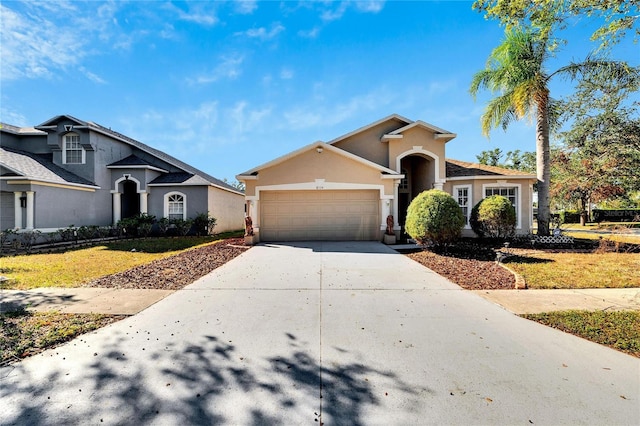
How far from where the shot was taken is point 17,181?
13.1m

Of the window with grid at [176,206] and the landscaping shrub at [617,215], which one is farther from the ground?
the window with grid at [176,206]

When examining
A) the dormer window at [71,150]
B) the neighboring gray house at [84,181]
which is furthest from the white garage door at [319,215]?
the dormer window at [71,150]

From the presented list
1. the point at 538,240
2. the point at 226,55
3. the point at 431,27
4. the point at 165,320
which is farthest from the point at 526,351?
the point at 226,55

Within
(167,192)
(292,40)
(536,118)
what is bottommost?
(167,192)

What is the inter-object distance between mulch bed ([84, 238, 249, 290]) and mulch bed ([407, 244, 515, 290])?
6.37 meters

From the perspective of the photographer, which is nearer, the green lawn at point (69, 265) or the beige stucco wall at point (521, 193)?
the green lawn at point (69, 265)

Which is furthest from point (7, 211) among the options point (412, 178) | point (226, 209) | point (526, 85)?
point (526, 85)

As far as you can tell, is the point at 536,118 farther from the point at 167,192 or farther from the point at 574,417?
the point at 167,192

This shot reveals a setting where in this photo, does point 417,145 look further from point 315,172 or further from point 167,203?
point 167,203

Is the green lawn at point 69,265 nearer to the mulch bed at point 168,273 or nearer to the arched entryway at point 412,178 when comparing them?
the mulch bed at point 168,273

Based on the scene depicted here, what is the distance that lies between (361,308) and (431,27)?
33.7 ft

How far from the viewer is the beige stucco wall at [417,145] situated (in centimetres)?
1480

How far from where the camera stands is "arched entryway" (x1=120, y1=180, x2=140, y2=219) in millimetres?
18797

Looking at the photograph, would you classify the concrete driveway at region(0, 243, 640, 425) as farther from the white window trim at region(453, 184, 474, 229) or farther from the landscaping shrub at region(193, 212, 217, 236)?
the landscaping shrub at region(193, 212, 217, 236)
